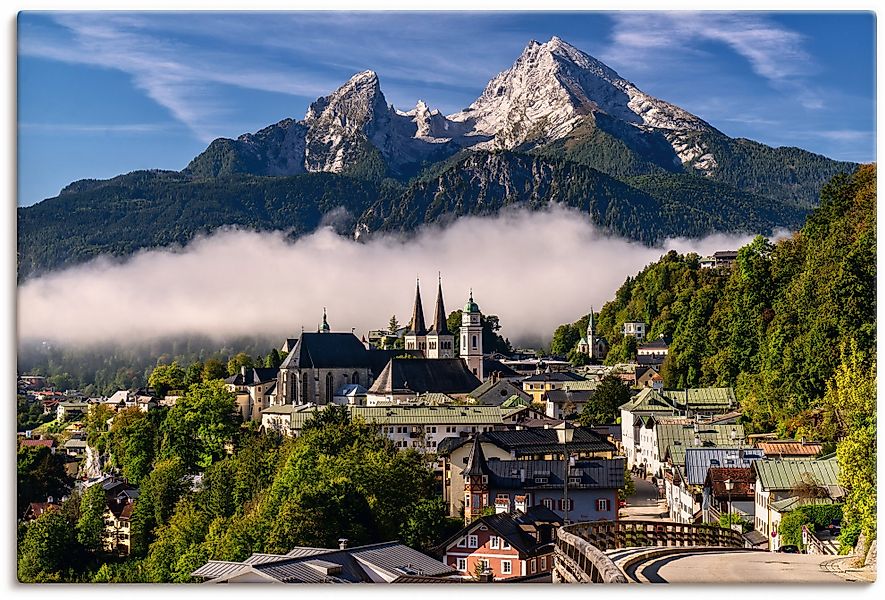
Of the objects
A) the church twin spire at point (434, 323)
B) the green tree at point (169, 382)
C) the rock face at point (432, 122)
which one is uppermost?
the rock face at point (432, 122)

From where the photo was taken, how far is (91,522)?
2434cm

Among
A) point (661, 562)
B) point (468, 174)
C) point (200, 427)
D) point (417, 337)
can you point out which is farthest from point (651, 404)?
point (417, 337)

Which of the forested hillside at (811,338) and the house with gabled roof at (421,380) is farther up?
the forested hillside at (811,338)

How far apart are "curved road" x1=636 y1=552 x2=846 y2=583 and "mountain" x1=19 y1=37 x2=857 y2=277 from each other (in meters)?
5.74

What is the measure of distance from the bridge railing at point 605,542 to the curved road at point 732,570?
40cm

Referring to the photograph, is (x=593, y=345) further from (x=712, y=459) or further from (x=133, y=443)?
(x=712, y=459)

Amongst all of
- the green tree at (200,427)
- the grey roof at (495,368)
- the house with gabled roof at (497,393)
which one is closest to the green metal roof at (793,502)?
the green tree at (200,427)

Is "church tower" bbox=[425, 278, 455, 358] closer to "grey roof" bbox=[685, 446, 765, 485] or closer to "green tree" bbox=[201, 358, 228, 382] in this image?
"green tree" bbox=[201, 358, 228, 382]

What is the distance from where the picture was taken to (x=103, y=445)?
127 feet

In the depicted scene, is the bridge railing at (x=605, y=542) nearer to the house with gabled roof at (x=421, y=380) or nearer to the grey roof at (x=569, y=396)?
the grey roof at (x=569, y=396)

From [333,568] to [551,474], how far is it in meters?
11.4

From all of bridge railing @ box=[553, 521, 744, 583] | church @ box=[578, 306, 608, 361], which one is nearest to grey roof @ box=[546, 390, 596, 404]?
church @ box=[578, 306, 608, 361]

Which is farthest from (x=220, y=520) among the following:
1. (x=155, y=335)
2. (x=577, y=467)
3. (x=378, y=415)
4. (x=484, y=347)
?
(x=484, y=347)

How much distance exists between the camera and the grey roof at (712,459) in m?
22.2
